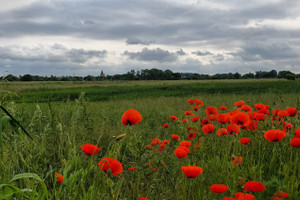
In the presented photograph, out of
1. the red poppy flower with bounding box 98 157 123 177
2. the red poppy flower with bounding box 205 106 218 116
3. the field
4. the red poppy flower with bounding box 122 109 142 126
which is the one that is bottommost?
the field

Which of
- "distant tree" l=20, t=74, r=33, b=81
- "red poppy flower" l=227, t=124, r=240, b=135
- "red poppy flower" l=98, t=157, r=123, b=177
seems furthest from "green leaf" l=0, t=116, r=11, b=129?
"distant tree" l=20, t=74, r=33, b=81

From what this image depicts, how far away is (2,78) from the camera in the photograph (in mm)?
1339

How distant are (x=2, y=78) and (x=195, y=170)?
3.85ft

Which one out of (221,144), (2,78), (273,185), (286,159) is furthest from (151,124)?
(2,78)

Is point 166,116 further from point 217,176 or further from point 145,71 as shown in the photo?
point 145,71

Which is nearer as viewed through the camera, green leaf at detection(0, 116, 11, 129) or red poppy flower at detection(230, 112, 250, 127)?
green leaf at detection(0, 116, 11, 129)

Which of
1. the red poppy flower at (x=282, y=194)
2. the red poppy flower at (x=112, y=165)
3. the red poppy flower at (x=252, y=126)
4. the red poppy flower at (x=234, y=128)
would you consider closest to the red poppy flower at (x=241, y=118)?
the red poppy flower at (x=234, y=128)

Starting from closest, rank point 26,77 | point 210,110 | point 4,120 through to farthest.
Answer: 1. point 4,120
2. point 210,110
3. point 26,77

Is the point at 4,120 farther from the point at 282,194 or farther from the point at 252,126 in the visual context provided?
the point at 252,126

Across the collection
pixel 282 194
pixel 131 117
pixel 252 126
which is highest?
pixel 131 117

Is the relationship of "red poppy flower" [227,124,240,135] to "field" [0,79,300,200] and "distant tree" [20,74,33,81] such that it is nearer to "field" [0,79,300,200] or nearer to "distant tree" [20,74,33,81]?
"field" [0,79,300,200]

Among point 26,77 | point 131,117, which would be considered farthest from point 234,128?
point 26,77

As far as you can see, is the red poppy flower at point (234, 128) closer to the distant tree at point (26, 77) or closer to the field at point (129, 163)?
the field at point (129, 163)

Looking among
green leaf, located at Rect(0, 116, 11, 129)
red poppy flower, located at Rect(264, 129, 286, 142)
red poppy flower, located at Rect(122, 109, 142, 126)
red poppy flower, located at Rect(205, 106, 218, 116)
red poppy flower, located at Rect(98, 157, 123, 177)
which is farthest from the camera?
red poppy flower, located at Rect(205, 106, 218, 116)
